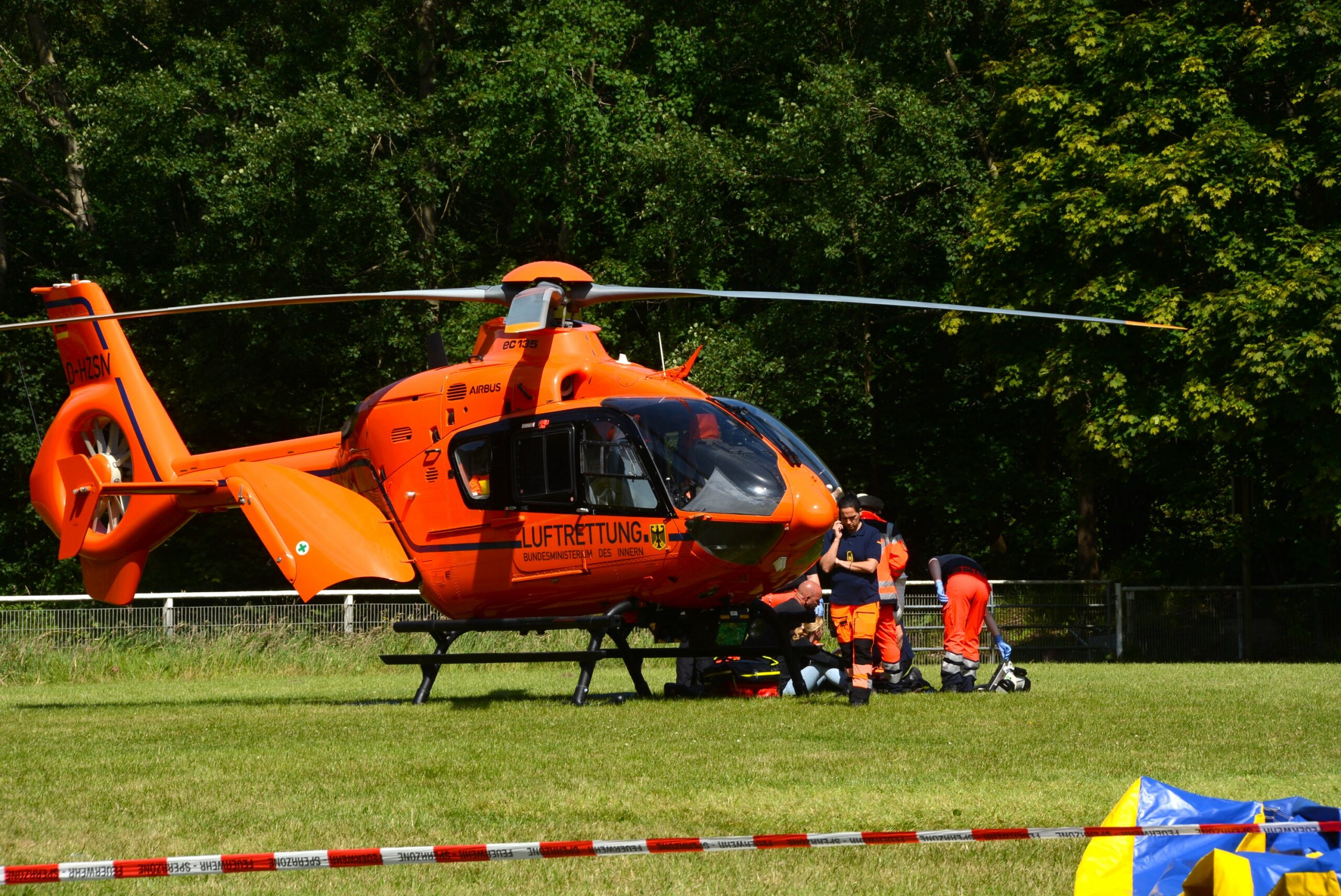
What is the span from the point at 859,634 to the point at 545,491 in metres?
3.06

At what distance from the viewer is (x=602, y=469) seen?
12.5 metres

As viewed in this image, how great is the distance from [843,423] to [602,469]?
22069 millimetres

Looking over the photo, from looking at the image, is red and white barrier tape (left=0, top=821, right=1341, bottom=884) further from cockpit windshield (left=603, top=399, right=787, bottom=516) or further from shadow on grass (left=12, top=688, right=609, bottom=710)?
shadow on grass (left=12, top=688, right=609, bottom=710)

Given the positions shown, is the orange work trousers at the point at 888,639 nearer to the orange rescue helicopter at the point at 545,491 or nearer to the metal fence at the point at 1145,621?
the orange rescue helicopter at the point at 545,491

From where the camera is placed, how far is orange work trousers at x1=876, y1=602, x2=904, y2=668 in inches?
529

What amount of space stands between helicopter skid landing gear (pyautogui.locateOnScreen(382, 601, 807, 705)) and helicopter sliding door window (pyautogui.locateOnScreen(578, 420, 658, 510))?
1.04m

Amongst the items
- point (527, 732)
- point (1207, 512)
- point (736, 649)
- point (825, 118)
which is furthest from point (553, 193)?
point (527, 732)

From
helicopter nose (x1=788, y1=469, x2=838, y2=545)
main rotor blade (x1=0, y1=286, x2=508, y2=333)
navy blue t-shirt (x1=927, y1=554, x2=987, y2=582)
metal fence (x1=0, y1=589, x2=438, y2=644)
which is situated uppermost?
main rotor blade (x1=0, y1=286, x2=508, y2=333)

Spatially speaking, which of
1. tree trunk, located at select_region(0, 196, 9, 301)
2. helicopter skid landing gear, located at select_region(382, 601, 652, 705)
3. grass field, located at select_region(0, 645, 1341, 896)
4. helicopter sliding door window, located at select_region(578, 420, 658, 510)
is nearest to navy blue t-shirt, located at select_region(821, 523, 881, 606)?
grass field, located at select_region(0, 645, 1341, 896)

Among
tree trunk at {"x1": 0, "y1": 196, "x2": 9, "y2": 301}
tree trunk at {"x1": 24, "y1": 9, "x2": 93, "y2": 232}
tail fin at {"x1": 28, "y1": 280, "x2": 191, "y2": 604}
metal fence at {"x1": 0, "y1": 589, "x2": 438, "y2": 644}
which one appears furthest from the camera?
tree trunk at {"x1": 0, "y1": 196, "x2": 9, "y2": 301}

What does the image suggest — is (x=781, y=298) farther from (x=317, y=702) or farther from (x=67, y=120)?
(x=67, y=120)

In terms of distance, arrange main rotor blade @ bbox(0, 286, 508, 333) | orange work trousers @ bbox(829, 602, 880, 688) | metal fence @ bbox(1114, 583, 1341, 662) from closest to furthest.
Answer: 1. main rotor blade @ bbox(0, 286, 508, 333)
2. orange work trousers @ bbox(829, 602, 880, 688)
3. metal fence @ bbox(1114, 583, 1341, 662)

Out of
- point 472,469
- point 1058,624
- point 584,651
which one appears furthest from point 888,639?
point 1058,624

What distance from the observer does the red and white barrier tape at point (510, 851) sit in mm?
4297
